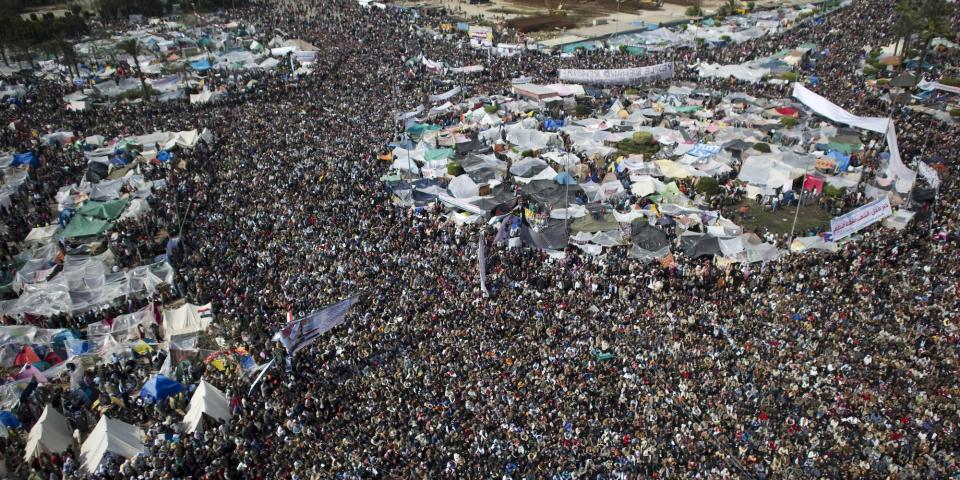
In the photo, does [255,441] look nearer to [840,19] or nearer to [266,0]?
[840,19]

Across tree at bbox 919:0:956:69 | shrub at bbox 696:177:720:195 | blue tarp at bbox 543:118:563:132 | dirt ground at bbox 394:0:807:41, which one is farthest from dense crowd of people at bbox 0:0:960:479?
dirt ground at bbox 394:0:807:41

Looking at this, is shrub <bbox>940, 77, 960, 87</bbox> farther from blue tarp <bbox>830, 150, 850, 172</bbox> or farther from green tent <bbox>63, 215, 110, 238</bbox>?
green tent <bbox>63, 215, 110, 238</bbox>

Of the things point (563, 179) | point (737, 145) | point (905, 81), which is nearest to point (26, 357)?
point (563, 179)

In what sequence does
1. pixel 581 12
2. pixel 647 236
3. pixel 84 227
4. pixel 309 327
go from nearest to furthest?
pixel 309 327, pixel 647 236, pixel 84 227, pixel 581 12

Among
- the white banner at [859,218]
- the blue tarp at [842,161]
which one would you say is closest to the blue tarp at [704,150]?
the blue tarp at [842,161]

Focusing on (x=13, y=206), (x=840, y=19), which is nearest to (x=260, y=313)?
Answer: (x=13, y=206)

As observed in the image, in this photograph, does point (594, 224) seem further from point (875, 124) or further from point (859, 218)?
point (875, 124)
